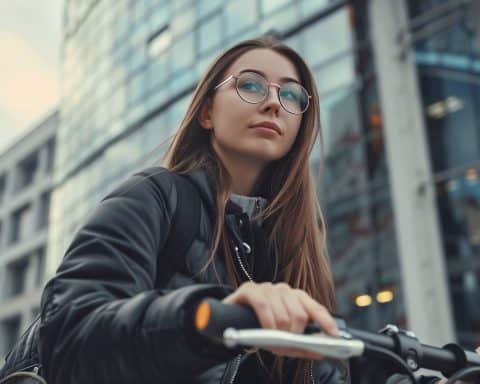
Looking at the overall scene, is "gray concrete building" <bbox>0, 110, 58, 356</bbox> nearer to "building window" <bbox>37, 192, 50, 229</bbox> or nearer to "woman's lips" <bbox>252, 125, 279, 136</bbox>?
"building window" <bbox>37, 192, 50, 229</bbox>

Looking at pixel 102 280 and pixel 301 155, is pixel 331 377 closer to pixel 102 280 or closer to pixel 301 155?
pixel 301 155

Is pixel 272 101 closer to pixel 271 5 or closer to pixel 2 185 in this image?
pixel 271 5

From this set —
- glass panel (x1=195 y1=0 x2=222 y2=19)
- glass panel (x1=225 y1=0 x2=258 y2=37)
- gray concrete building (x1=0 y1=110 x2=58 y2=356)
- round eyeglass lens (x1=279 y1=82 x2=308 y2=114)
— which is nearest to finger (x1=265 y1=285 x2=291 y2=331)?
round eyeglass lens (x1=279 y1=82 x2=308 y2=114)

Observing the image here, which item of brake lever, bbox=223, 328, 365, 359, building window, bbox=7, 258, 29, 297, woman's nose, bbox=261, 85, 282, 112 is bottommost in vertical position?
brake lever, bbox=223, 328, 365, 359

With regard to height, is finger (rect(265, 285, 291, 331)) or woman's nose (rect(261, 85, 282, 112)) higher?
woman's nose (rect(261, 85, 282, 112))

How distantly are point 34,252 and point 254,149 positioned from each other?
114 feet

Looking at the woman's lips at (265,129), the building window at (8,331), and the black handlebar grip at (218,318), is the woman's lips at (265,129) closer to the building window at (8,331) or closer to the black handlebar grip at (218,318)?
the black handlebar grip at (218,318)

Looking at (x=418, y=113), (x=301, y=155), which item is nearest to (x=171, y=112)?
(x=418, y=113)

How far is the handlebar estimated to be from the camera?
824 mm

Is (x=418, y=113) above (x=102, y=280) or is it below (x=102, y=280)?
above

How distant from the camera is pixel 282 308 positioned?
927 mm

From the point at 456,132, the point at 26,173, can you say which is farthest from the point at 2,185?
the point at 456,132

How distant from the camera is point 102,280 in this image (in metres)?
1.15

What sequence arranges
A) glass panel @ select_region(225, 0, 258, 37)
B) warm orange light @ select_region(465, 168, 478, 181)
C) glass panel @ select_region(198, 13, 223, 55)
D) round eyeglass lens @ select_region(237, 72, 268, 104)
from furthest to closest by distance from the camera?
glass panel @ select_region(198, 13, 223, 55) → glass panel @ select_region(225, 0, 258, 37) → warm orange light @ select_region(465, 168, 478, 181) → round eyeglass lens @ select_region(237, 72, 268, 104)
